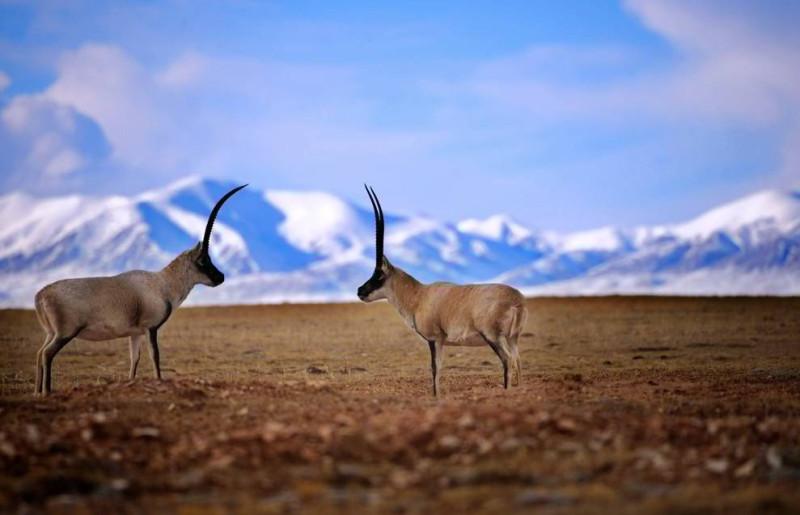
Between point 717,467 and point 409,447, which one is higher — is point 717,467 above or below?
below

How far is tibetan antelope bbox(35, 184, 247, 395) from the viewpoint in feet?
57.5

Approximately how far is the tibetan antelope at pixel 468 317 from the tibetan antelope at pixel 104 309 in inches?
163

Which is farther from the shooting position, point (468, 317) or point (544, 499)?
point (468, 317)

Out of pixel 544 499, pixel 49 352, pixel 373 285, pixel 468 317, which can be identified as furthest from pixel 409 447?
pixel 373 285

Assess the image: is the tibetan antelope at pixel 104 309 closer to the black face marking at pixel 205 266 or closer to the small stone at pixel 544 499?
the black face marking at pixel 205 266

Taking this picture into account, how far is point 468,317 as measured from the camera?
17.9 metres

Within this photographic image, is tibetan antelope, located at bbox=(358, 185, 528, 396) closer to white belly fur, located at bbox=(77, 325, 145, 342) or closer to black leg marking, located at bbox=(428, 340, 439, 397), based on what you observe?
black leg marking, located at bbox=(428, 340, 439, 397)

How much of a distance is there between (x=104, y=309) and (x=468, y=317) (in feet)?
20.8

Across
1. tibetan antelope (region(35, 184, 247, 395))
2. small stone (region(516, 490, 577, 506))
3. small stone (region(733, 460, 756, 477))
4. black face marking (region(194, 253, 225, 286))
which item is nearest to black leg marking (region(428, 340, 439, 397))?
tibetan antelope (region(35, 184, 247, 395))

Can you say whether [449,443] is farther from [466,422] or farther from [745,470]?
[745,470]

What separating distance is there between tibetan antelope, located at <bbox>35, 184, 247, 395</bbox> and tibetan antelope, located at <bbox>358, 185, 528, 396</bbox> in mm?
4143

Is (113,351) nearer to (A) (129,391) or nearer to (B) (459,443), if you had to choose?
(A) (129,391)

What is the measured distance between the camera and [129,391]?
49.6ft

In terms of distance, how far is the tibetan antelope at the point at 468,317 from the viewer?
17.7m
